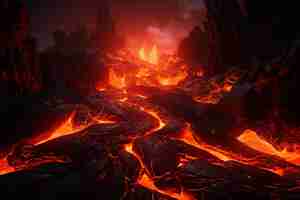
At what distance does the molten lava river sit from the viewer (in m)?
11.0

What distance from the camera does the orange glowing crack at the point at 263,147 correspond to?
49.5 feet

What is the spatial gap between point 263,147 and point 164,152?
8497mm

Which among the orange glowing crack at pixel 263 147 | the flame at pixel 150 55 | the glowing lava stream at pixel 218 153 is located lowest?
the orange glowing crack at pixel 263 147

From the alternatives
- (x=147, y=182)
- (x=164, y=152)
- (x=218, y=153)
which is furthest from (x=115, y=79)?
(x=147, y=182)

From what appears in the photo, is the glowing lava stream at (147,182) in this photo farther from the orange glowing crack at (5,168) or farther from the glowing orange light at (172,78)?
the glowing orange light at (172,78)

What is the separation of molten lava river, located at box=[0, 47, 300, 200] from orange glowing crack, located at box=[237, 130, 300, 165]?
0.20 ft

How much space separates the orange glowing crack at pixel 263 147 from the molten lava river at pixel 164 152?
6 cm

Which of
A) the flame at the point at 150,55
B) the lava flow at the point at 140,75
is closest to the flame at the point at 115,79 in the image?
the lava flow at the point at 140,75

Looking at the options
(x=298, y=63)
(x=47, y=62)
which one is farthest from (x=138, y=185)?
(x=47, y=62)

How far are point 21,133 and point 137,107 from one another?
34.1 feet

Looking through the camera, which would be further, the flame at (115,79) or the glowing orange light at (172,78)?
the glowing orange light at (172,78)

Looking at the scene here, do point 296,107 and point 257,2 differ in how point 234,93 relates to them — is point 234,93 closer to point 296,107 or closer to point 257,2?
point 296,107

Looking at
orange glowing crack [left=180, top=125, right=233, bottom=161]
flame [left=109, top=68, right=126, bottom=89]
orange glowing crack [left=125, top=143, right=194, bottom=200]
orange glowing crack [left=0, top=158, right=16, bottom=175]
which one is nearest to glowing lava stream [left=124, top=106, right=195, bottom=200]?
orange glowing crack [left=125, top=143, right=194, bottom=200]

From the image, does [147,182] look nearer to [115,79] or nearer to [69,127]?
[69,127]
